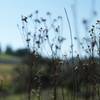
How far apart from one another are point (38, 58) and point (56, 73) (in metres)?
0.35

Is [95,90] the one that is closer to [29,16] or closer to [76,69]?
[76,69]

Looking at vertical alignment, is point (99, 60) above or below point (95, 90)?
above

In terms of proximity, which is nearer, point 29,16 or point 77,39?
point 77,39

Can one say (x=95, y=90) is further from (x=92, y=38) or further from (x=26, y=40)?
(x=26, y=40)

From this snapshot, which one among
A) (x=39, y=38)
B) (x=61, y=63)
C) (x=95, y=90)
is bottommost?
(x=95, y=90)

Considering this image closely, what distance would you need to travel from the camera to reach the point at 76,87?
5609mm

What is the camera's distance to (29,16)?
582 cm

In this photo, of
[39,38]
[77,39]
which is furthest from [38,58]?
[77,39]

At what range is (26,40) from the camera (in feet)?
18.8

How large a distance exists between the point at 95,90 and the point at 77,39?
759mm

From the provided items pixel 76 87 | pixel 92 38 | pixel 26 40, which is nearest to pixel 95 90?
pixel 76 87

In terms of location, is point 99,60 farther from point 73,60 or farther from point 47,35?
point 47,35

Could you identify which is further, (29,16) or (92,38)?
(29,16)

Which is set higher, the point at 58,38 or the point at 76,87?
the point at 58,38
